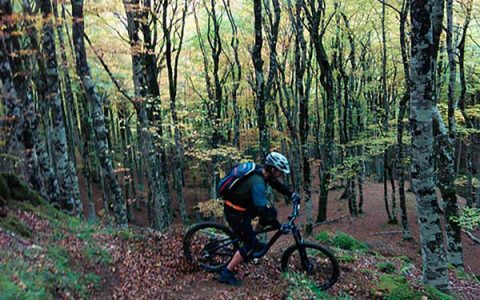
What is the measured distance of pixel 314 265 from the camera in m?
6.82

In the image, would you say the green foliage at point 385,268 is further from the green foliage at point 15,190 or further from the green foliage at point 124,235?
the green foliage at point 15,190

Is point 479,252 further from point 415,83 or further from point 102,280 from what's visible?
point 102,280

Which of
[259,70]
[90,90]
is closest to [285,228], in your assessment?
[259,70]

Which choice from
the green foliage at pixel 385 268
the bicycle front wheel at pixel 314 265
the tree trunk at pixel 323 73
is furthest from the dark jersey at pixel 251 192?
the tree trunk at pixel 323 73

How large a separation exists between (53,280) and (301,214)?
20.2 meters

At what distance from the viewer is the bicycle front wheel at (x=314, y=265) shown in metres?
6.36

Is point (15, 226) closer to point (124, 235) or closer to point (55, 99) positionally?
point (124, 235)

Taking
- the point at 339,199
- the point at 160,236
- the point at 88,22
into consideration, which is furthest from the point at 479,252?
the point at 88,22

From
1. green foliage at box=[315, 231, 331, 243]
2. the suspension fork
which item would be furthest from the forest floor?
green foliage at box=[315, 231, 331, 243]

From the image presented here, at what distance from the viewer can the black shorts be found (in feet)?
20.1

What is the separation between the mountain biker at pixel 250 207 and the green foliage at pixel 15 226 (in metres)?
3.60

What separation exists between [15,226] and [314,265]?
215 inches

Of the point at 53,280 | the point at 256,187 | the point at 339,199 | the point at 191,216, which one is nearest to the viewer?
the point at 53,280

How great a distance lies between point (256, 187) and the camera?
5793mm
